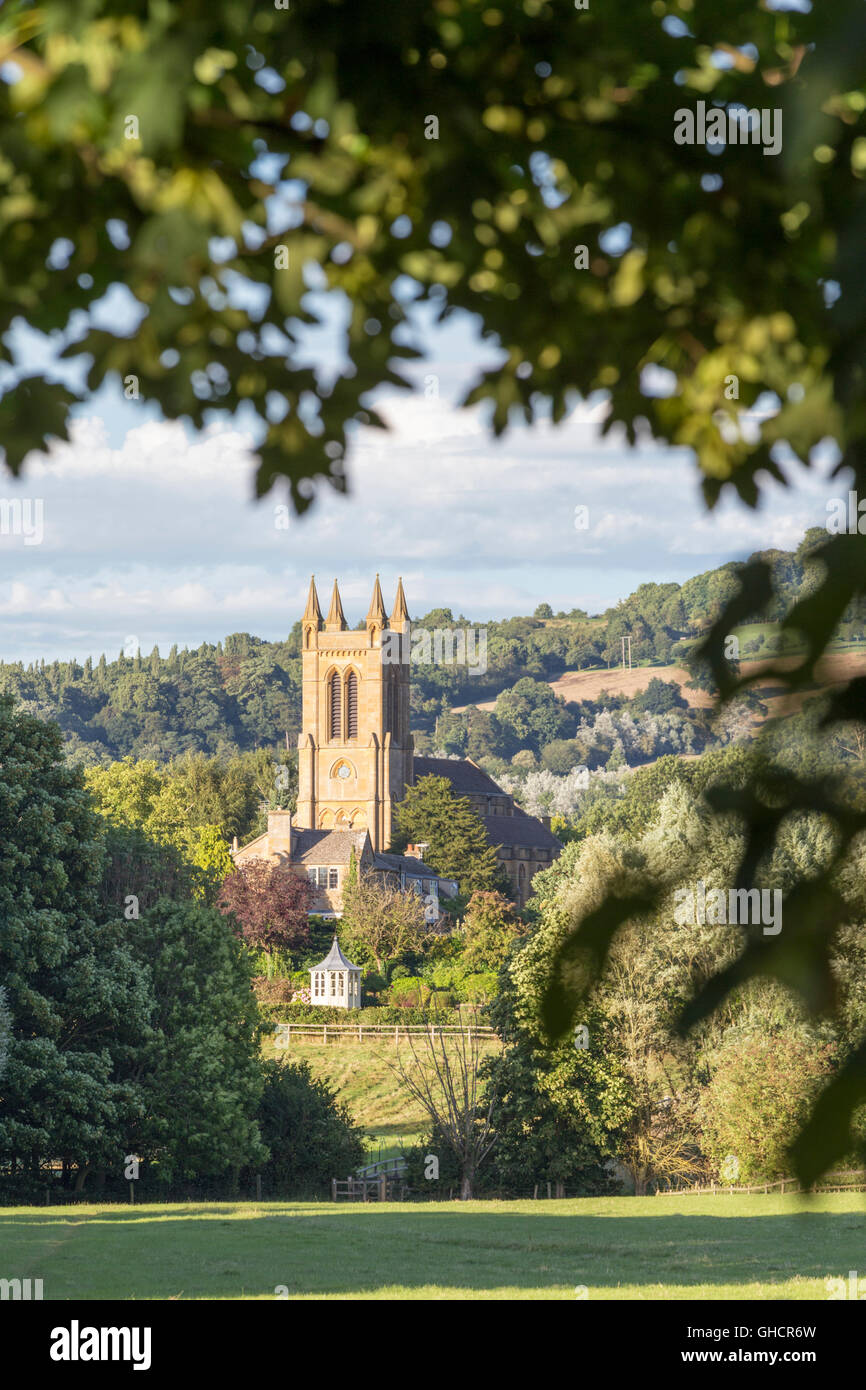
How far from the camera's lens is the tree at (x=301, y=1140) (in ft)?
98.3

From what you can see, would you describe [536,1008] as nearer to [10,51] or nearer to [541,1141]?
[10,51]

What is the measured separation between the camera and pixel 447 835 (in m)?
74.4

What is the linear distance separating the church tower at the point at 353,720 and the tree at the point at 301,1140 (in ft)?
180

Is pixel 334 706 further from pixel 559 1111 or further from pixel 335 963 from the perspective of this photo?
pixel 559 1111

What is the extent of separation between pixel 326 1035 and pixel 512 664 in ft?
454

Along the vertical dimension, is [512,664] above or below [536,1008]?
above

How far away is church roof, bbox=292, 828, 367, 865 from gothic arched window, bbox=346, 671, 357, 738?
1318 centimetres

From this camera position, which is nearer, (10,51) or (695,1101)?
(10,51)

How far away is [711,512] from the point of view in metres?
6.07

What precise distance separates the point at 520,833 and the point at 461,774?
10046 millimetres

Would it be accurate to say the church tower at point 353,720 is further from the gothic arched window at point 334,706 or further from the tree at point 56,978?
the tree at point 56,978

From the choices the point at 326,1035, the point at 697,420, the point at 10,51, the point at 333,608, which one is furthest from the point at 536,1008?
the point at 333,608
